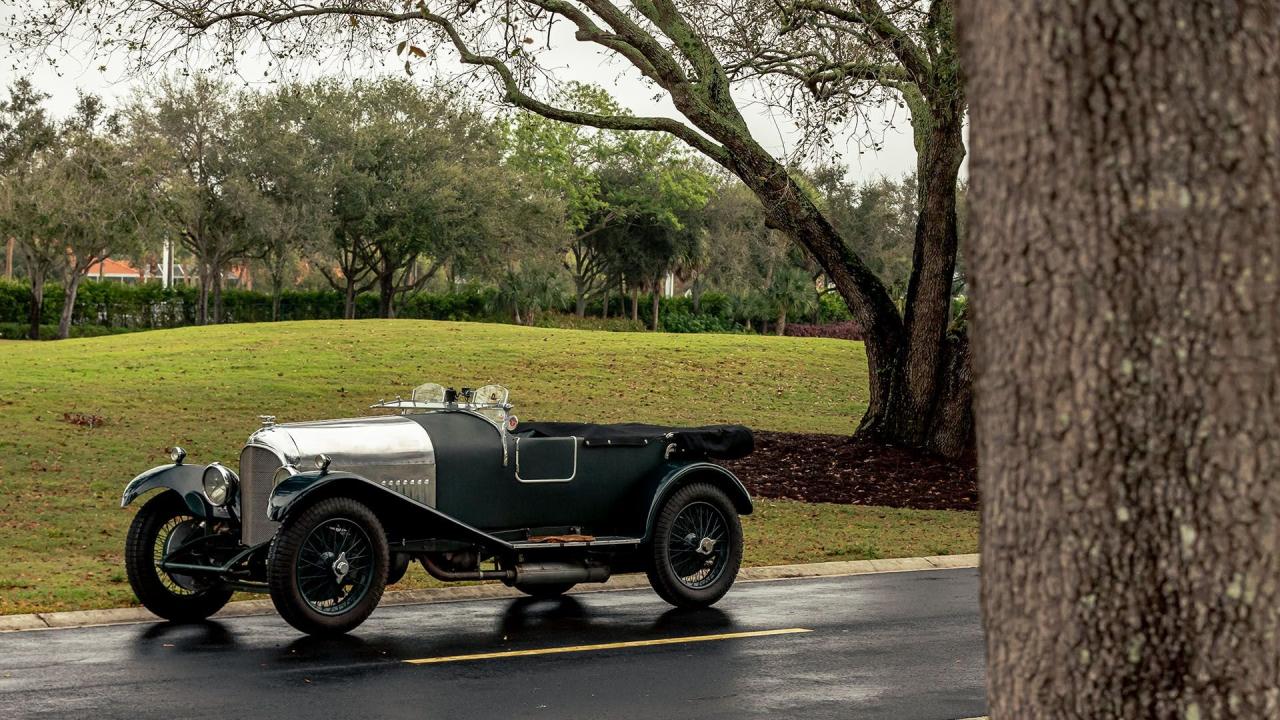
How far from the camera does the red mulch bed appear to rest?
18.3 m

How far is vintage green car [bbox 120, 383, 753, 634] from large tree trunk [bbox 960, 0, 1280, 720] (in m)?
6.54

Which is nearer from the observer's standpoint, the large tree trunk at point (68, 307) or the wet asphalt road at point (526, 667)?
the wet asphalt road at point (526, 667)

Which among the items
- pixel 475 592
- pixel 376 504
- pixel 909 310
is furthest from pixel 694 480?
pixel 909 310

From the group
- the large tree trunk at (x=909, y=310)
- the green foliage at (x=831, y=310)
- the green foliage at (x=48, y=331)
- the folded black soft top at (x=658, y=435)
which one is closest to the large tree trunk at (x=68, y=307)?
the green foliage at (x=48, y=331)

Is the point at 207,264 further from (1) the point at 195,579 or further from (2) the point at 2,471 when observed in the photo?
(1) the point at 195,579

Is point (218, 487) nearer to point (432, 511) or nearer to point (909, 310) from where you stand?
point (432, 511)

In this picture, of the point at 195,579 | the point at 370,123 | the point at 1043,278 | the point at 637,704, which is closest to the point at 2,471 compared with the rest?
the point at 195,579

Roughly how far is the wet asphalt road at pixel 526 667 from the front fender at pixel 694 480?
0.73m

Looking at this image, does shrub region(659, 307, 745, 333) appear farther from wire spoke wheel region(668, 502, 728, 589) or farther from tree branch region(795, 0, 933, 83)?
wire spoke wheel region(668, 502, 728, 589)

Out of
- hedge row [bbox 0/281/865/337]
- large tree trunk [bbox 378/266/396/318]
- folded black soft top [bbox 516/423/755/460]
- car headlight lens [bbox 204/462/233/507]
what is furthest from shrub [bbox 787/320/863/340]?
car headlight lens [bbox 204/462/233/507]

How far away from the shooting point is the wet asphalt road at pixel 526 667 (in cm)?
734

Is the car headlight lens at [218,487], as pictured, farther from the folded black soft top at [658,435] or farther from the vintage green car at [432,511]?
the folded black soft top at [658,435]

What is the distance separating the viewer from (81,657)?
336 inches

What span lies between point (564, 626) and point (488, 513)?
0.94 m
